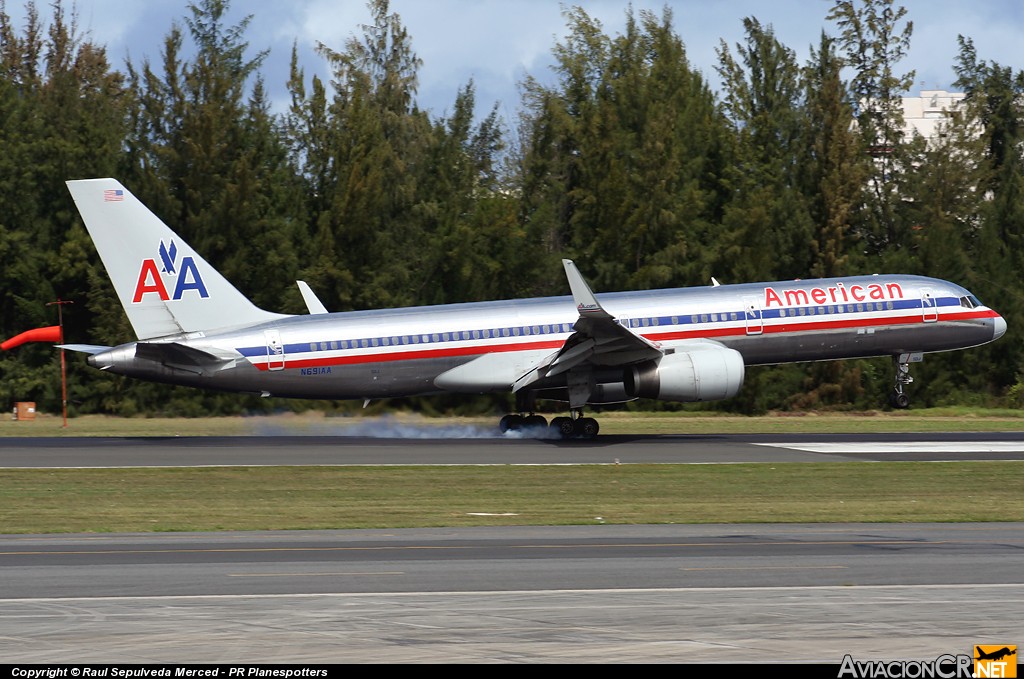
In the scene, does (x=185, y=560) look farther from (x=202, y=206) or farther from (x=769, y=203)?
(x=769, y=203)

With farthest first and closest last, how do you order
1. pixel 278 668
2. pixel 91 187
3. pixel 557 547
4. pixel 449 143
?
1. pixel 449 143
2. pixel 91 187
3. pixel 557 547
4. pixel 278 668

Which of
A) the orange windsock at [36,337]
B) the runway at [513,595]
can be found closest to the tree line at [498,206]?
the orange windsock at [36,337]

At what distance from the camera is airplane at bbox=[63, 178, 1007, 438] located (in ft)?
114

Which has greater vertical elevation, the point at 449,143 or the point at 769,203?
the point at 449,143

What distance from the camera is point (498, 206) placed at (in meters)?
61.9

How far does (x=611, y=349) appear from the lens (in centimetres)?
3534

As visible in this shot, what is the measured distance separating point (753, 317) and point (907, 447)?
6017 millimetres

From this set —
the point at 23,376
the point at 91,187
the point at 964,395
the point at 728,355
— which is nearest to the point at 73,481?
the point at 91,187

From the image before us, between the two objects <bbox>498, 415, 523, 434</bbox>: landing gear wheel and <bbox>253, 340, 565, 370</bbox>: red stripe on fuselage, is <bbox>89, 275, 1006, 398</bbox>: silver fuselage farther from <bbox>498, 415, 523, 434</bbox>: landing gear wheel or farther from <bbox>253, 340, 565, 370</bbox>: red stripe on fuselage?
<bbox>498, 415, 523, 434</bbox>: landing gear wheel

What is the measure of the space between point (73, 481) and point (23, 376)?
32.4 m

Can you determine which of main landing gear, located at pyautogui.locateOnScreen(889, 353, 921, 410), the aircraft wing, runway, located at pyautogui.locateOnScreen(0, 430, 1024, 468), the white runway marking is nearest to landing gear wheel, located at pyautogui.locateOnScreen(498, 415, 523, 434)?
runway, located at pyautogui.locateOnScreen(0, 430, 1024, 468)

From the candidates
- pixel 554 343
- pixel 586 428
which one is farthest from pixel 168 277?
pixel 586 428

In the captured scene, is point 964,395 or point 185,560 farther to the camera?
point 964,395

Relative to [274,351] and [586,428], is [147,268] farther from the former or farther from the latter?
[586,428]
